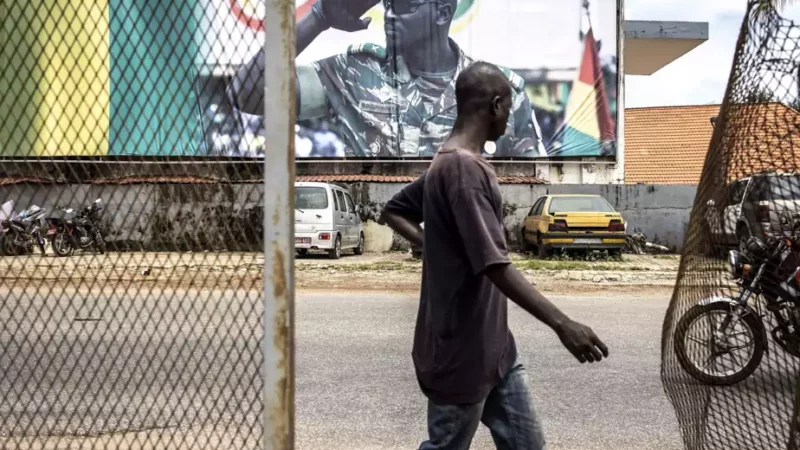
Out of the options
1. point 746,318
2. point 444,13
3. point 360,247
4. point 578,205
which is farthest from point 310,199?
point 746,318

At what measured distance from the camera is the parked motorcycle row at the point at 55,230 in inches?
100.0

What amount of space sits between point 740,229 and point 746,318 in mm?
1261

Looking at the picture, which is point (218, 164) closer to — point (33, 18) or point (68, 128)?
point (68, 128)

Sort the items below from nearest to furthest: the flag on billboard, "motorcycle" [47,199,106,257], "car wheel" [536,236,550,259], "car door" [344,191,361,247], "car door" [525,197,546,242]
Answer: "motorcycle" [47,199,106,257] → "car wheel" [536,236,550,259] → "car door" [525,197,546,242] → "car door" [344,191,361,247] → the flag on billboard

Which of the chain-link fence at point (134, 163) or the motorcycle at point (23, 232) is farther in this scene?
the motorcycle at point (23, 232)

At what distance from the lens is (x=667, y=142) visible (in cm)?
2561

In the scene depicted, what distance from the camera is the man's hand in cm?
212

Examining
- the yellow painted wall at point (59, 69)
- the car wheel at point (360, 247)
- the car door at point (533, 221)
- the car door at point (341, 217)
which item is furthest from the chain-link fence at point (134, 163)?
the car wheel at point (360, 247)

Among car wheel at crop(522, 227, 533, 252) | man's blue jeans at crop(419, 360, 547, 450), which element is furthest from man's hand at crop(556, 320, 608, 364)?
car wheel at crop(522, 227, 533, 252)

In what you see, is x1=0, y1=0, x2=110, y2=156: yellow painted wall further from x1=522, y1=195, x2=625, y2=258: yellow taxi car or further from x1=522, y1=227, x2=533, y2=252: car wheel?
x1=522, y1=227, x2=533, y2=252: car wheel

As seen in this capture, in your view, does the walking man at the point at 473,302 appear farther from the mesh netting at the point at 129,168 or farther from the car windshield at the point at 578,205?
the car windshield at the point at 578,205

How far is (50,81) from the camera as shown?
8.29ft

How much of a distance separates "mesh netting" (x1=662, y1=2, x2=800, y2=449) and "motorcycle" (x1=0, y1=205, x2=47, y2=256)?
2454mm

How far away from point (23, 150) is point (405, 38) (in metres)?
18.5
